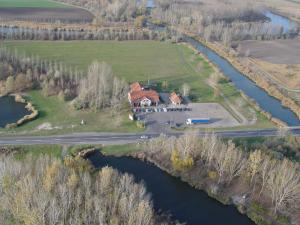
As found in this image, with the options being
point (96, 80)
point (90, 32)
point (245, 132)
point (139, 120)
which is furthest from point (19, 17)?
point (245, 132)

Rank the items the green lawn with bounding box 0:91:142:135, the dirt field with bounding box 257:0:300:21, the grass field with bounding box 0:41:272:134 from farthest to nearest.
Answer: the dirt field with bounding box 257:0:300:21 → the grass field with bounding box 0:41:272:134 → the green lawn with bounding box 0:91:142:135

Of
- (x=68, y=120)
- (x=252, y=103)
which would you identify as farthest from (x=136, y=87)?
(x=252, y=103)

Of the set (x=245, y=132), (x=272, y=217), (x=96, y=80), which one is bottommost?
(x=272, y=217)

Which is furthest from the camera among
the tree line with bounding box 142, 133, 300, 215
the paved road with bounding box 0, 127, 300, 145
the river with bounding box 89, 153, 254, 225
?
the paved road with bounding box 0, 127, 300, 145

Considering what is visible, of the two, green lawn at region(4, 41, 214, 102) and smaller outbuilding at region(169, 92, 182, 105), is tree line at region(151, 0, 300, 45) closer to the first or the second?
green lawn at region(4, 41, 214, 102)

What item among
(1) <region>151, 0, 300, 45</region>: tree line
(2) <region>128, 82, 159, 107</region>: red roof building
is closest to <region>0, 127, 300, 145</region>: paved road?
(2) <region>128, 82, 159, 107</region>: red roof building

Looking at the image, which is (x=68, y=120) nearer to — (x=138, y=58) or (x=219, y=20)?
(x=138, y=58)

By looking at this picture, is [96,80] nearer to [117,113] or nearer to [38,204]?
[117,113]

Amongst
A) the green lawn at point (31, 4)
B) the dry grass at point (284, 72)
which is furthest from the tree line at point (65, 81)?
the green lawn at point (31, 4)
